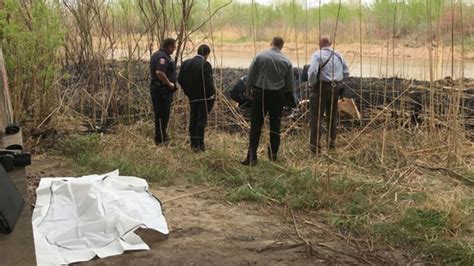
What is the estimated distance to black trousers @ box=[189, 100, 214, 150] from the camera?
26.2ft

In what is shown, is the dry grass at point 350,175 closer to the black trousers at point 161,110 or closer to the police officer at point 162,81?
the black trousers at point 161,110

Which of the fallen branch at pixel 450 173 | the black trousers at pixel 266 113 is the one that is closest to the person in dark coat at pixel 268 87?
the black trousers at pixel 266 113

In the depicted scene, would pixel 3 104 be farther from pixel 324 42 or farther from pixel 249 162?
pixel 324 42

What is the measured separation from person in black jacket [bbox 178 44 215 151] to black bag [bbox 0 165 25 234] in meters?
5.64

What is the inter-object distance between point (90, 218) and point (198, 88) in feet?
11.2

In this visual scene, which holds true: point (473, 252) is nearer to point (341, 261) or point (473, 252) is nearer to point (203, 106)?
point (341, 261)

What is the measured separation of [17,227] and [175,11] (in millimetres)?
7833

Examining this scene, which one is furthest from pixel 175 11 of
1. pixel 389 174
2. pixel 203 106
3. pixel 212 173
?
pixel 389 174

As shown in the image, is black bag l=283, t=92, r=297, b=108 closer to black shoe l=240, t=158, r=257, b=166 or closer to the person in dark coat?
the person in dark coat

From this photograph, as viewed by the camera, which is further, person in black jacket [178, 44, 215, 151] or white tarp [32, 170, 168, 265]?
person in black jacket [178, 44, 215, 151]

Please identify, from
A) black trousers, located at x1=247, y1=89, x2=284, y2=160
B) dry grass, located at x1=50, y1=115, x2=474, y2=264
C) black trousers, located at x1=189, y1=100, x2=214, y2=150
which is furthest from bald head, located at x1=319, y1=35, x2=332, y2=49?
black trousers, located at x1=189, y1=100, x2=214, y2=150

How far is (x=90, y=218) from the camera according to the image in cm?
483

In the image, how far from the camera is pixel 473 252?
14.4 ft

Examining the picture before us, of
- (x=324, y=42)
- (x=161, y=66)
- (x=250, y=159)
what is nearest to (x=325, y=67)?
(x=324, y=42)
